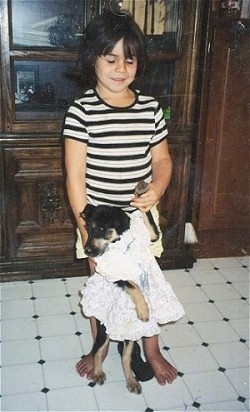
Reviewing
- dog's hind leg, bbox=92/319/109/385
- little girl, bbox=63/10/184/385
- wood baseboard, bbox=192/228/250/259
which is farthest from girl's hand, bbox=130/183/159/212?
wood baseboard, bbox=192/228/250/259

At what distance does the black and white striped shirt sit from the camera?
4.81 feet

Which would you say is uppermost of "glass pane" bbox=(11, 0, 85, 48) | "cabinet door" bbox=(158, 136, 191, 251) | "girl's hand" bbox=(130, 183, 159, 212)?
"glass pane" bbox=(11, 0, 85, 48)

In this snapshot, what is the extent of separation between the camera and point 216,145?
2.40 meters

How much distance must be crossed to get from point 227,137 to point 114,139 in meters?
1.07

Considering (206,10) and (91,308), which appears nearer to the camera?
(91,308)

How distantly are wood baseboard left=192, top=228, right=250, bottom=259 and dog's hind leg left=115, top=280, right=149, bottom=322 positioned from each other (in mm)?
1152

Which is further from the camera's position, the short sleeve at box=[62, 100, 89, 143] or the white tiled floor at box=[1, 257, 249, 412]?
the white tiled floor at box=[1, 257, 249, 412]

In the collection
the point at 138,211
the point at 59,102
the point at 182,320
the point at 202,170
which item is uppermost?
the point at 59,102

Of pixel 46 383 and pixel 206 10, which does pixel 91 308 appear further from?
pixel 206 10

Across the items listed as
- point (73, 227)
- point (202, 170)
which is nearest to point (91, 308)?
point (73, 227)

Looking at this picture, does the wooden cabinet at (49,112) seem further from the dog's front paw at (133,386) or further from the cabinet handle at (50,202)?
the dog's front paw at (133,386)

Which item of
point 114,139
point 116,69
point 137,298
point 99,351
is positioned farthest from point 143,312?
point 116,69

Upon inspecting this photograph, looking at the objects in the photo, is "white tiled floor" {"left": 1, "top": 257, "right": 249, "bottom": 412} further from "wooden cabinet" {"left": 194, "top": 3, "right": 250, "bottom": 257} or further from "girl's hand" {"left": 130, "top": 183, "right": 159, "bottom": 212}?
"girl's hand" {"left": 130, "top": 183, "right": 159, "bottom": 212}

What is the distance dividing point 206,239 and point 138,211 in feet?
3.88
